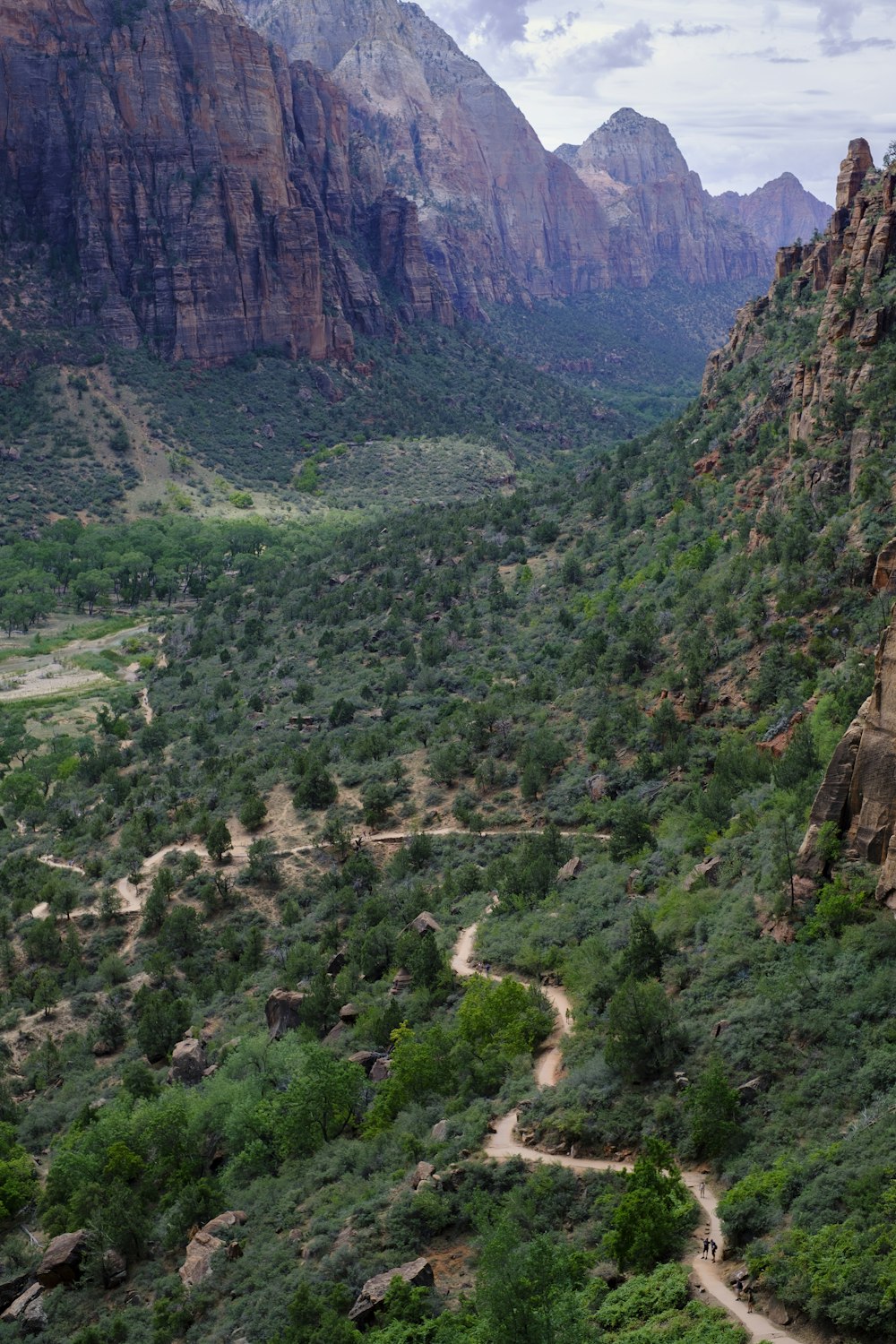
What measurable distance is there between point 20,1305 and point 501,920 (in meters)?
18.2

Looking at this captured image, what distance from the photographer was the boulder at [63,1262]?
103 feet

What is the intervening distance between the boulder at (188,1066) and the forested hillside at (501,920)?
10 cm

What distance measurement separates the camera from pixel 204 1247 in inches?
1153

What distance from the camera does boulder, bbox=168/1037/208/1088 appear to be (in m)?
39.7

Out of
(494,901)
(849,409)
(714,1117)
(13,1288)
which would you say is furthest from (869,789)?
(849,409)

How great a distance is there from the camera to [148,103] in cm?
15700

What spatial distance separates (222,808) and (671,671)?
21734 millimetres

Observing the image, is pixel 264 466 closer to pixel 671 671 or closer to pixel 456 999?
pixel 671 671

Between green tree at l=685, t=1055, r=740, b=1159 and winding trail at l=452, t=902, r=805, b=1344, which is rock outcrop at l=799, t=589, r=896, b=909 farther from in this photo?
winding trail at l=452, t=902, r=805, b=1344

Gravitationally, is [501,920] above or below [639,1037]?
below

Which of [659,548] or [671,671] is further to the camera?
[659,548]

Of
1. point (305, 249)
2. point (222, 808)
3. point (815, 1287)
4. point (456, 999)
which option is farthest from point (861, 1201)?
point (305, 249)

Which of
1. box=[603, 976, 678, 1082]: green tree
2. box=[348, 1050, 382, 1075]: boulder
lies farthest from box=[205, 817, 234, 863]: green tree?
box=[603, 976, 678, 1082]: green tree

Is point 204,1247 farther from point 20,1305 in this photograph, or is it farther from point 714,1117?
point 714,1117
